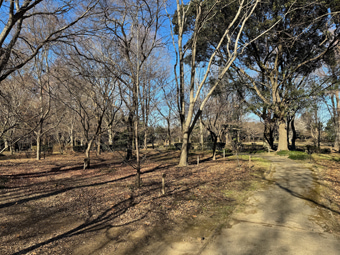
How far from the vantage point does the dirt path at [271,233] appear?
364 centimetres

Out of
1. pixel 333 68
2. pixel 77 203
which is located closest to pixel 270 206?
pixel 77 203

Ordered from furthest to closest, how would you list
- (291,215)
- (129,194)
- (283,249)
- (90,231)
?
(129,194) < (291,215) < (90,231) < (283,249)

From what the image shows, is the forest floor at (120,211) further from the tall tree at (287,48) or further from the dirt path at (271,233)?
the tall tree at (287,48)

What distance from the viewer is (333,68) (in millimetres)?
18578

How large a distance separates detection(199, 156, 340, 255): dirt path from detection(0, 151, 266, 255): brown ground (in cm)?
51

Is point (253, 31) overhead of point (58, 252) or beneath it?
overhead

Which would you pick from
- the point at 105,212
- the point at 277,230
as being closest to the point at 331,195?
the point at 277,230

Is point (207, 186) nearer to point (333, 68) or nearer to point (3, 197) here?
point (3, 197)

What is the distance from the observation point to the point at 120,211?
5.49 metres

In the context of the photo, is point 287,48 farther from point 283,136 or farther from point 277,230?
point 277,230

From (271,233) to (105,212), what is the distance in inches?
158

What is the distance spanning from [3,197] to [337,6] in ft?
65.4

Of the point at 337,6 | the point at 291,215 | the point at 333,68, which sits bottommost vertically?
the point at 291,215

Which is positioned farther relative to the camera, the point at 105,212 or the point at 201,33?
the point at 201,33
